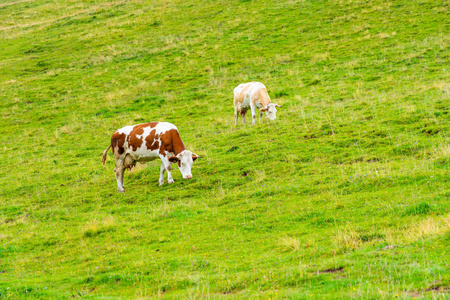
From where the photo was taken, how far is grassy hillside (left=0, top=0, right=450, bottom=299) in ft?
26.0

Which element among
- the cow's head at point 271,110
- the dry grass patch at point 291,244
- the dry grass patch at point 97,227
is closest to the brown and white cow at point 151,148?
the dry grass patch at point 97,227

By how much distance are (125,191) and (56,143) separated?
1101 cm

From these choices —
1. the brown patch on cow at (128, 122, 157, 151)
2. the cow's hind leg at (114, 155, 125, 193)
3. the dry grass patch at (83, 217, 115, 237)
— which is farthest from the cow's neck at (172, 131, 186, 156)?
the dry grass patch at (83, 217, 115, 237)

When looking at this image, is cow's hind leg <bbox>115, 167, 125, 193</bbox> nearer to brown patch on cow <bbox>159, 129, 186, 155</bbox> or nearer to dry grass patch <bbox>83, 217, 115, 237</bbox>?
brown patch on cow <bbox>159, 129, 186, 155</bbox>

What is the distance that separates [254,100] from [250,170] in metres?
7.56

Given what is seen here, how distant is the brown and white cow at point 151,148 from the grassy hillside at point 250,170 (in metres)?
0.72

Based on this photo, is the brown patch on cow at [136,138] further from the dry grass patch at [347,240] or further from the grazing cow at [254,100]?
the dry grass patch at [347,240]

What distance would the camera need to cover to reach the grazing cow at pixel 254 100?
21375mm

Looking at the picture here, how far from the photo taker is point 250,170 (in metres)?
15.4

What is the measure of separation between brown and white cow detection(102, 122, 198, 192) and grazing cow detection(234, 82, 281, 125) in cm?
603

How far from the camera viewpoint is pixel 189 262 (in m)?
9.00

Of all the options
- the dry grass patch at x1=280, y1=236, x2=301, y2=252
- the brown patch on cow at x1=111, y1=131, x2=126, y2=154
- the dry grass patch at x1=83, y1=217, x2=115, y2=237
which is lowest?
the dry grass patch at x1=83, y1=217, x2=115, y2=237

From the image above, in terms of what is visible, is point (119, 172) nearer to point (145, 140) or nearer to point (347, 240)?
point (145, 140)

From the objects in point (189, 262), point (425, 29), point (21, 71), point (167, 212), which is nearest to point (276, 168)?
point (167, 212)
